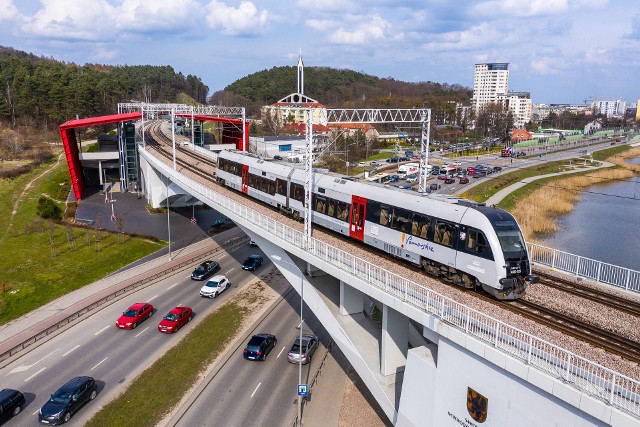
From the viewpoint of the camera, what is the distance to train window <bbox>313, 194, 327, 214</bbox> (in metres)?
26.9

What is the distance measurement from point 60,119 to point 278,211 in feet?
281

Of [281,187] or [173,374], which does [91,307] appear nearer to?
[173,374]

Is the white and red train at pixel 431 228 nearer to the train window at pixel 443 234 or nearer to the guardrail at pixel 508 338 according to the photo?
the train window at pixel 443 234

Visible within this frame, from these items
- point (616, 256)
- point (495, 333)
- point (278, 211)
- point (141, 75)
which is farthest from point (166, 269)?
point (141, 75)

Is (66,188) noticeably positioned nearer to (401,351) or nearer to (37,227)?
(37,227)

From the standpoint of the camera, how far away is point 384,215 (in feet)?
73.6

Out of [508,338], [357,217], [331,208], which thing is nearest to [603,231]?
[331,208]

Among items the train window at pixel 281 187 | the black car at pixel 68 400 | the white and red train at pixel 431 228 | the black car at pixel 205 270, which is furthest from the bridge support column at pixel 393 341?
the black car at pixel 205 270

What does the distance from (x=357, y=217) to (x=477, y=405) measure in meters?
11.4

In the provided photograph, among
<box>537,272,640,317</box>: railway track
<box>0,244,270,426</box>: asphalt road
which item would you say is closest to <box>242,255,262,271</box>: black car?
<box>0,244,270,426</box>: asphalt road

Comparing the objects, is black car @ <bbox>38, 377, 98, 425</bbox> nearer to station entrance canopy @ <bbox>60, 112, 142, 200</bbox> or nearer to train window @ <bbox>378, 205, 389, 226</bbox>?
train window @ <bbox>378, 205, 389, 226</bbox>

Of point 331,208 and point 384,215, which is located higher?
point 384,215

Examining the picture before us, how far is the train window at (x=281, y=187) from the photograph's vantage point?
102ft

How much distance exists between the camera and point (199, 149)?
2537 inches
